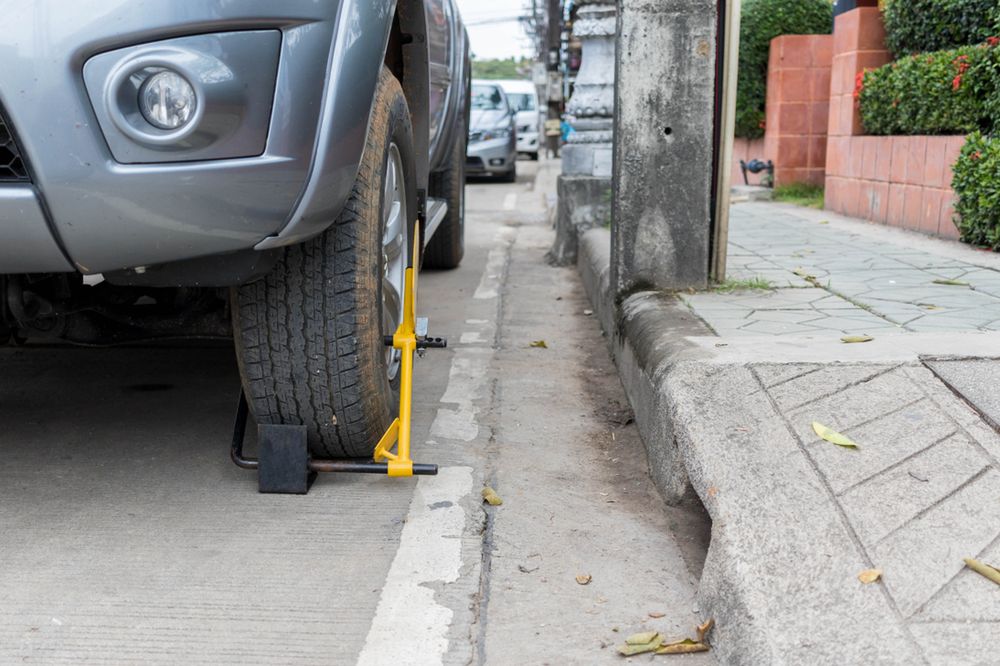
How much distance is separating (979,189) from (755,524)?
13.2 ft

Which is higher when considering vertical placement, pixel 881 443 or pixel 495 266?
pixel 881 443

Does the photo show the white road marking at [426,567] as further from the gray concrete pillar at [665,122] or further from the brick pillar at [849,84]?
the brick pillar at [849,84]

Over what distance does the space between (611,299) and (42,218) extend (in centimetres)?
260

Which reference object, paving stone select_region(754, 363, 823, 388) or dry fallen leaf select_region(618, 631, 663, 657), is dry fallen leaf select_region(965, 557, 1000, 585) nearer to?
dry fallen leaf select_region(618, 631, 663, 657)

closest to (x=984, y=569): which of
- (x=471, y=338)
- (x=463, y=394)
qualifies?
(x=463, y=394)

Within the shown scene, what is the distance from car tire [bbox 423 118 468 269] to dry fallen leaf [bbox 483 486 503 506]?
3238 mm

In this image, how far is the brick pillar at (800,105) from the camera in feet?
30.7

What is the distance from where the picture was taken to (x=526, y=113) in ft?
77.0

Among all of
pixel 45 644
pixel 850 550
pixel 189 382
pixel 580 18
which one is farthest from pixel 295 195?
pixel 580 18

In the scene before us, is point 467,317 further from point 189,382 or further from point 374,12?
point 374,12

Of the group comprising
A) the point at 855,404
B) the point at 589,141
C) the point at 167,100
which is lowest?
the point at 855,404

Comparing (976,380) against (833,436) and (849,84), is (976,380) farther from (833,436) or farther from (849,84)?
(849,84)

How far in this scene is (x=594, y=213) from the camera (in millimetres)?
6555

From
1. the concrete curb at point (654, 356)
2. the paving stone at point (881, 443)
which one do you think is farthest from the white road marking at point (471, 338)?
the paving stone at point (881, 443)
